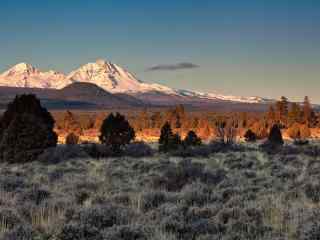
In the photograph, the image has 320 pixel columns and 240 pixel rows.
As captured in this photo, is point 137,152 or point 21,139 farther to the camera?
point 137,152

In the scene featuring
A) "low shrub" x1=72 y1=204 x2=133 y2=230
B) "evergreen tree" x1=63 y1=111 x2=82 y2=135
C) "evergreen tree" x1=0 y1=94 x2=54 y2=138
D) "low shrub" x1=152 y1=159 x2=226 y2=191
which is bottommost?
"evergreen tree" x1=63 y1=111 x2=82 y2=135

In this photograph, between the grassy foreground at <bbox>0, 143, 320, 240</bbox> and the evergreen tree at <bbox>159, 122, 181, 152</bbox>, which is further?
the evergreen tree at <bbox>159, 122, 181, 152</bbox>

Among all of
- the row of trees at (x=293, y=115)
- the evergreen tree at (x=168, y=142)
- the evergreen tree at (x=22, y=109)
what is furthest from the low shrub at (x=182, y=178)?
the row of trees at (x=293, y=115)

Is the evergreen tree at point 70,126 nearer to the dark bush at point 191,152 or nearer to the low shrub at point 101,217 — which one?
the dark bush at point 191,152

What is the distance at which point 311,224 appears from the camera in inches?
283

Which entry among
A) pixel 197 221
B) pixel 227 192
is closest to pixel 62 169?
pixel 227 192

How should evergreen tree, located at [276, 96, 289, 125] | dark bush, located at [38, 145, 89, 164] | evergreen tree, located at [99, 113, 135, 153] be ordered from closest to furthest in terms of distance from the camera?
dark bush, located at [38, 145, 89, 164]
evergreen tree, located at [99, 113, 135, 153]
evergreen tree, located at [276, 96, 289, 125]

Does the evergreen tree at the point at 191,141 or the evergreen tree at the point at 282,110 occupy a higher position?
the evergreen tree at the point at 282,110

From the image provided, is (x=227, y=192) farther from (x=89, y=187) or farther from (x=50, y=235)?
(x=50, y=235)

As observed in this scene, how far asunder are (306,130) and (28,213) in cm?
5986

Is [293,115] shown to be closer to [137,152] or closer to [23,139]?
[137,152]

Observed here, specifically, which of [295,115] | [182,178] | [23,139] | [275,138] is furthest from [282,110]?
[182,178]

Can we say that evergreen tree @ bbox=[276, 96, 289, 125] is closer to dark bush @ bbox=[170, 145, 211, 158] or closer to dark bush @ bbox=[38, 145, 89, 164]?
dark bush @ bbox=[170, 145, 211, 158]

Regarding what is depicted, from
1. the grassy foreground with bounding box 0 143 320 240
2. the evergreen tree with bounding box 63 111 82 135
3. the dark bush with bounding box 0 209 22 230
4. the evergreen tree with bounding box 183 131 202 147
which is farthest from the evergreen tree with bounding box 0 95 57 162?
the evergreen tree with bounding box 63 111 82 135
